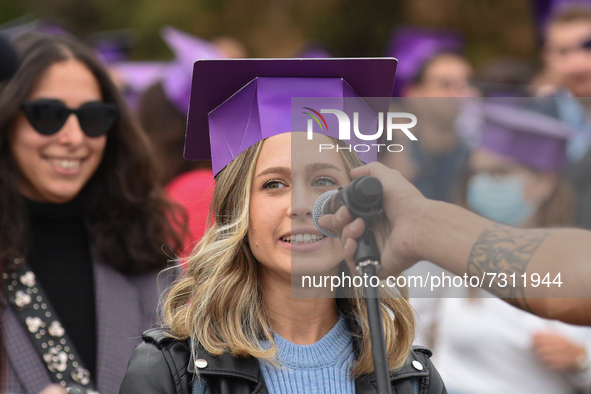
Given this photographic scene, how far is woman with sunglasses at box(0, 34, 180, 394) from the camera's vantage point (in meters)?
3.03

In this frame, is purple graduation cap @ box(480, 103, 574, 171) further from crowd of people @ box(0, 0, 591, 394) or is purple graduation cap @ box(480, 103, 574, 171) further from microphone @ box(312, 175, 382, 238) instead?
microphone @ box(312, 175, 382, 238)

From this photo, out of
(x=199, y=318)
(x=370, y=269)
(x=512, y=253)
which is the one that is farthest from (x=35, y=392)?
(x=512, y=253)

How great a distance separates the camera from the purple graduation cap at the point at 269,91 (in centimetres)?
215

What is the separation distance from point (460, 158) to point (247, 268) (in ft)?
3.37

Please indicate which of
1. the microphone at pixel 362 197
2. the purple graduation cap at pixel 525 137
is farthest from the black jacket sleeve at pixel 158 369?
the purple graduation cap at pixel 525 137

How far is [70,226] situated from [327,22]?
12.0 meters

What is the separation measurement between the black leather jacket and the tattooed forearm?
0.77 m

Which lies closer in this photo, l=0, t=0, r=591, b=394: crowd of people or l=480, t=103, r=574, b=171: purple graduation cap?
l=0, t=0, r=591, b=394: crowd of people

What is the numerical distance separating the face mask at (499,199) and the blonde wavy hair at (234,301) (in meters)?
0.42

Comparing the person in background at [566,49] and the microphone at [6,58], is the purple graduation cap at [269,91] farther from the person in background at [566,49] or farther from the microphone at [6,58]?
the person in background at [566,49]

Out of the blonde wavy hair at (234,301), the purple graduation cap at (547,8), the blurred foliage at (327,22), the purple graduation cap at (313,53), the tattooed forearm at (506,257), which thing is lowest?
the blonde wavy hair at (234,301)

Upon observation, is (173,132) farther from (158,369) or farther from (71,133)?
(158,369)

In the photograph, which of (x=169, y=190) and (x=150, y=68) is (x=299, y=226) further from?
(x=150, y=68)

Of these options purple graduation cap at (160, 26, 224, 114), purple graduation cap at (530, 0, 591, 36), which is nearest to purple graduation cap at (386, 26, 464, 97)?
purple graduation cap at (530, 0, 591, 36)
